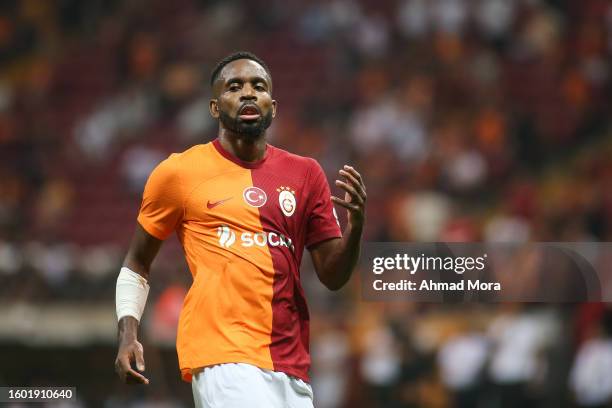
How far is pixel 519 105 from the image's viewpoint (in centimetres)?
1328

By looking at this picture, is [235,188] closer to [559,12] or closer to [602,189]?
[602,189]

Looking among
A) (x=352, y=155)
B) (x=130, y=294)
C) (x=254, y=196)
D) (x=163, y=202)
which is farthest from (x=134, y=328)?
(x=352, y=155)

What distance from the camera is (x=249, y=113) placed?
4703 mm

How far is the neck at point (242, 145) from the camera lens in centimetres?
478

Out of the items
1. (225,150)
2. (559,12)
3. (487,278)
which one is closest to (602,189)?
(559,12)

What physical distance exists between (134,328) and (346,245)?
904 millimetres

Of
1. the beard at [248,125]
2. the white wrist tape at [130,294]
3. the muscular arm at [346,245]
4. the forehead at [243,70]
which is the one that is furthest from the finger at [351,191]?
the white wrist tape at [130,294]

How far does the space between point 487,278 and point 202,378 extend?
6.37 ft

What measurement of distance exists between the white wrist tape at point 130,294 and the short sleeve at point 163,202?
20 centimetres

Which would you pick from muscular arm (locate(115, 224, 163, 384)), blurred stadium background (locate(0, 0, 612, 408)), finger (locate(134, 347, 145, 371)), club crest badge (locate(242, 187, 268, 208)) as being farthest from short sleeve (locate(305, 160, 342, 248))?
blurred stadium background (locate(0, 0, 612, 408))

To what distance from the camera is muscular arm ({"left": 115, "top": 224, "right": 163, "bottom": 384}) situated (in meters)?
4.38

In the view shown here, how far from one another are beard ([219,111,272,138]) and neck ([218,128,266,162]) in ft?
0.13

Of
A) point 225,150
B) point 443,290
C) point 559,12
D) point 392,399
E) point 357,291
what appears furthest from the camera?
point 559,12

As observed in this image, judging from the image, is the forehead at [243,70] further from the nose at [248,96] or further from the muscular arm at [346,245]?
the muscular arm at [346,245]
